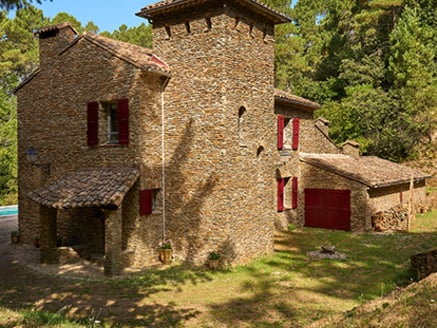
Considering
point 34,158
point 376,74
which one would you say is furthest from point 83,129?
point 376,74

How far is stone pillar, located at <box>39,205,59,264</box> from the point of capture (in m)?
13.0

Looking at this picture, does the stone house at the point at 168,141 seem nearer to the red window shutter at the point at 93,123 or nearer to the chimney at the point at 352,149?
the red window shutter at the point at 93,123

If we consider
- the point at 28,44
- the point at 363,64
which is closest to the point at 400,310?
the point at 363,64

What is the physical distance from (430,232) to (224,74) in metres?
12.7

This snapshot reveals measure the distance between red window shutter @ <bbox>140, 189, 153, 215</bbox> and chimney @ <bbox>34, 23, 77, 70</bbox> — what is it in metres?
7.29

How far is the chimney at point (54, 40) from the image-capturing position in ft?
51.7

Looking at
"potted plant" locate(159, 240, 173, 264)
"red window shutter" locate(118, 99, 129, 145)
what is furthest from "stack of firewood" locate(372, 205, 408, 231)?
"red window shutter" locate(118, 99, 129, 145)

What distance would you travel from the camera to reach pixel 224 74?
1246 cm

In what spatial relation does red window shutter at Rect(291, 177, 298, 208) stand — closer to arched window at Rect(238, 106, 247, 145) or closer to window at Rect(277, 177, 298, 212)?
window at Rect(277, 177, 298, 212)

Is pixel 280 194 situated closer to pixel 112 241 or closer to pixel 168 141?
pixel 168 141

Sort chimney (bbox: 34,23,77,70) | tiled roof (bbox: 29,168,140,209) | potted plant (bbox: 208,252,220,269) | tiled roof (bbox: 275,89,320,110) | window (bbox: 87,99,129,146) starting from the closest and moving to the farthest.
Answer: tiled roof (bbox: 29,168,140,209) < potted plant (bbox: 208,252,220,269) < window (bbox: 87,99,129,146) < chimney (bbox: 34,23,77,70) < tiled roof (bbox: 275,89,320,110)

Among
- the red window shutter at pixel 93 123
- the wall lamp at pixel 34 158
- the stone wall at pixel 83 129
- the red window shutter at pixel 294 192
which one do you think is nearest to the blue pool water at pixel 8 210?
the stone wall at pixel 83 129

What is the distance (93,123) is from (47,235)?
170 inches

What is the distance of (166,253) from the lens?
43.0 ft
